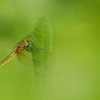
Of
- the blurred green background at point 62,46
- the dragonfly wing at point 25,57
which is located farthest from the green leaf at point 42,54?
the dragonfly wing at point 25,57

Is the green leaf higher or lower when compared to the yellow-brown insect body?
lower

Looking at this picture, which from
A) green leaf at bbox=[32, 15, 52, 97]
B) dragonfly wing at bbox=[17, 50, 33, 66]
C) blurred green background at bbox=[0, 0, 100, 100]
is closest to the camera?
green leaf at bbox=[32, 15, 52, 97]

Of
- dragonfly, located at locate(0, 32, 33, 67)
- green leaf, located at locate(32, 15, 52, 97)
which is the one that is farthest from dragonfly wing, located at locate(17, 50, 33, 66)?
green leaf, located at locate(32, 15, 52, 97)

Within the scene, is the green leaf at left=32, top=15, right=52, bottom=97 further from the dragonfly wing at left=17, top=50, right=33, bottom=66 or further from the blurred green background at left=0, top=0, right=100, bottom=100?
the dragonfly wing at left=17, top=50, right=33, bottom=66

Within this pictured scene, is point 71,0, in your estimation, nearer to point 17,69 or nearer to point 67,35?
point 67,35

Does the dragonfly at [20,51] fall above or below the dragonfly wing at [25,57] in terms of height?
above

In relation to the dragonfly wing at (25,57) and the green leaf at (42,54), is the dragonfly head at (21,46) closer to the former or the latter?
the dragonfly wing at (25,57)
